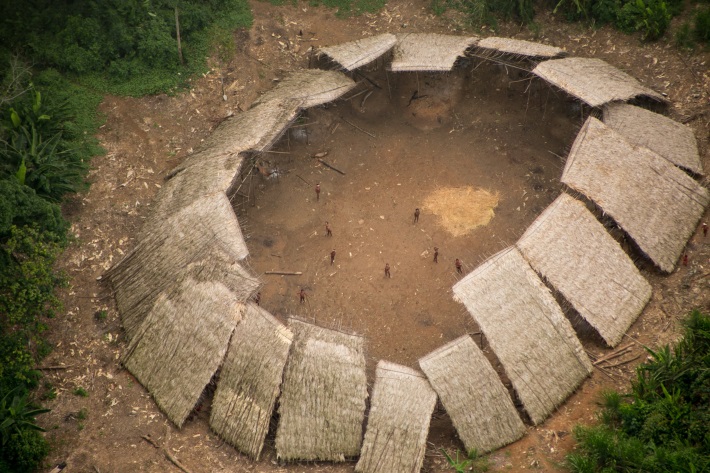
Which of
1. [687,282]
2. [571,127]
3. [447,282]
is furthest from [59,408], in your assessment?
[571,127]

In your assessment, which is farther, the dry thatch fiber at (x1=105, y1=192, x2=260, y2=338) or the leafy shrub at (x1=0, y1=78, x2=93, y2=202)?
the leafy shrub at (x1=0, y1=78, x2=93, y2=202)

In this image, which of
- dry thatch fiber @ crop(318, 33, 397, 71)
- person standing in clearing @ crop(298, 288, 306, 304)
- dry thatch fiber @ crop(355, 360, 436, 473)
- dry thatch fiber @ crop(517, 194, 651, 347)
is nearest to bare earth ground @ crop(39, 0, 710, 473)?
person standing in clearing @ crop(298, 288, 306, 304)

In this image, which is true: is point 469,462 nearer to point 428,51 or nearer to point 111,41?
point 428,51

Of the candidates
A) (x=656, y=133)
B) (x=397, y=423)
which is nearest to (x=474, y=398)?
(x=397, y=423)

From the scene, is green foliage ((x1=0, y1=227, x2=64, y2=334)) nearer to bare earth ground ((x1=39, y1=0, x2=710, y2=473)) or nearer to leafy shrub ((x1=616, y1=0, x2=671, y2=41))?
bare earth ground ((x1=39, y1=0, x2=710, y2=473))

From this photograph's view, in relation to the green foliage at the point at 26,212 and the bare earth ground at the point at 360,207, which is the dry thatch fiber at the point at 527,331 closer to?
the bare earth ground at the point at 360,207

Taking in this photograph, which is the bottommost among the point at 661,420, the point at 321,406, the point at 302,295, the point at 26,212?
the point at 302,295
